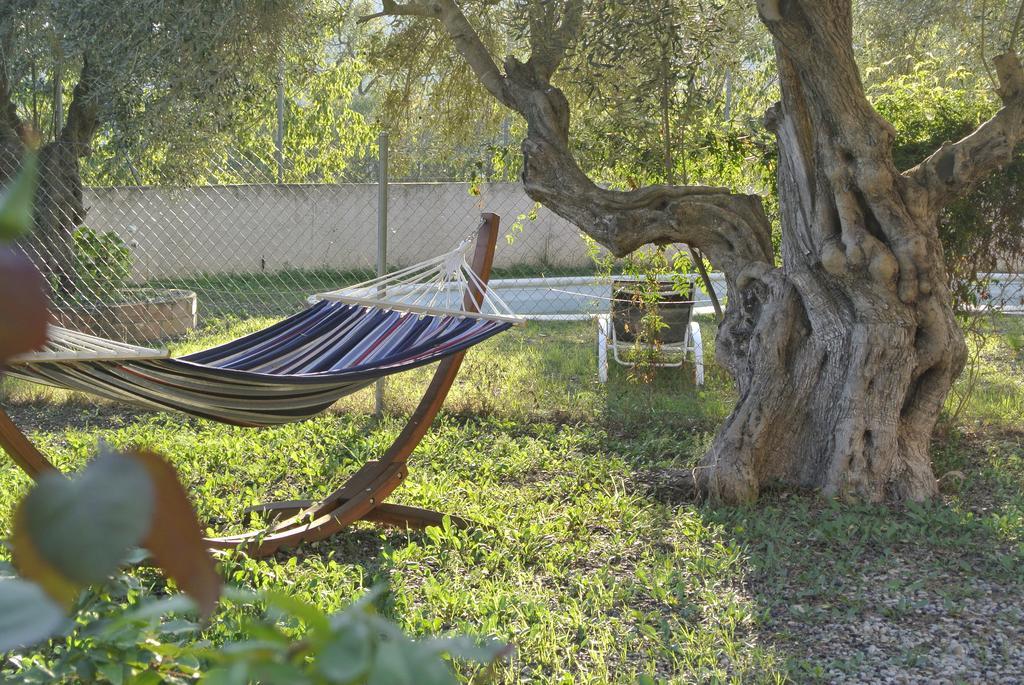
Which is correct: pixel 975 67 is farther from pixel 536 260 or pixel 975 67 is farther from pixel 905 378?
pixel 536 260

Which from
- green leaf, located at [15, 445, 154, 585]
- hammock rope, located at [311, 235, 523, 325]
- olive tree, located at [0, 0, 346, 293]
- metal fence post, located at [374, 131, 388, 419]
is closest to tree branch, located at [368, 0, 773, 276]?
hammock rope, located at [311, 235, 523, 325]

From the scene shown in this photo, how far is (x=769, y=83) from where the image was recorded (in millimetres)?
6613

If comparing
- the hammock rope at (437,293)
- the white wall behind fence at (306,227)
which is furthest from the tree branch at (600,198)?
the white wall behind fence at (306,227)

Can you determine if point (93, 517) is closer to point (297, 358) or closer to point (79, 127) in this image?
point (297, 358)

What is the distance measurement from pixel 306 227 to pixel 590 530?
856 centimetres

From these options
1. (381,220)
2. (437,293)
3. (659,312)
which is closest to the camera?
(437,293)

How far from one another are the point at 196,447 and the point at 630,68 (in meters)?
2.65

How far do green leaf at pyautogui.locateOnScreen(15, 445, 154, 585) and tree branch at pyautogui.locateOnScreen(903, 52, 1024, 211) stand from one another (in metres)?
3.97

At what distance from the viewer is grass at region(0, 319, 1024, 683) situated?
8.82ft

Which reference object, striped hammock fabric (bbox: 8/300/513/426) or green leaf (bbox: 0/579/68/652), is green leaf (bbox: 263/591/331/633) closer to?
green leaf (bbox: 0/579/68/652)

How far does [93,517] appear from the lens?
308 mm

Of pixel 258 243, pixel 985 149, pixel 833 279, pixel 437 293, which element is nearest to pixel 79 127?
pixel 258 243

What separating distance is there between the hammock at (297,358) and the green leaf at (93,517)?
7.33ft

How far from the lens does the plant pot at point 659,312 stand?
6.20 metres
